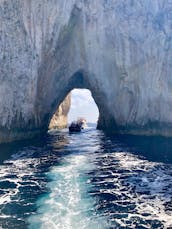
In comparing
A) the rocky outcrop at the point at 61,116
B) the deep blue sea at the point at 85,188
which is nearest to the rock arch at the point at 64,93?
the deep blue sea at the point at 85,188

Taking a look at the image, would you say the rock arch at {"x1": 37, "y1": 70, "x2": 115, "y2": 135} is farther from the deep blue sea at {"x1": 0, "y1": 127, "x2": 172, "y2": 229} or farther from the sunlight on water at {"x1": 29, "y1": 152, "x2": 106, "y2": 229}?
the sunlight on water at {"x1": 29, "y1": 152, "x2": 106, "y2": 229}

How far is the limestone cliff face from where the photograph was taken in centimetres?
5391

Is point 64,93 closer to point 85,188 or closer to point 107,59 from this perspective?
point 107,59

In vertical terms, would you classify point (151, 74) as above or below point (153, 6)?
below

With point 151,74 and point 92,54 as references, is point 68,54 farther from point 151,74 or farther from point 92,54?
point 151,74

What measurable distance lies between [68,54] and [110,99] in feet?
37.5

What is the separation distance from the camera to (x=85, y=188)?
94.1 ft

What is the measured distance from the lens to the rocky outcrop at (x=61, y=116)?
83.9 m

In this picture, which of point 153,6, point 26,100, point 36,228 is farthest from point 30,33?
point 36,228

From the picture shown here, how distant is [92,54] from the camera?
61.6 metres

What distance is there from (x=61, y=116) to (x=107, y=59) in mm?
32142

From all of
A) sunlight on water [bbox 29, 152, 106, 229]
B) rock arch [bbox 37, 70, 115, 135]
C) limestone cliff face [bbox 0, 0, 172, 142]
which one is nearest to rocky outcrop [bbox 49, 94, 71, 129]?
rock arch [bbox 37, 70, 115, 135]

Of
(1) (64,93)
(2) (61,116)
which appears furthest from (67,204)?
(2) (61,116)

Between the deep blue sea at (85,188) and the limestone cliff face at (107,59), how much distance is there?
12.5m
